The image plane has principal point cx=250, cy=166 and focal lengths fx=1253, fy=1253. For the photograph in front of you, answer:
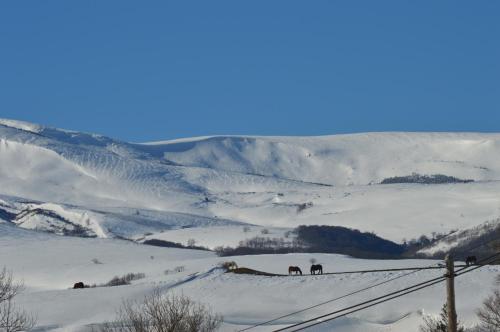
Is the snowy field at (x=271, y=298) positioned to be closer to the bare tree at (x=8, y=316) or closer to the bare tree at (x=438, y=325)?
the bare tree at (x=8, y=316)

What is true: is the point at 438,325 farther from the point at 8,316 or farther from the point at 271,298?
the point at 271,298

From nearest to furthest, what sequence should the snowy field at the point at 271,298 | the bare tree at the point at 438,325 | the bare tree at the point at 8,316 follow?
the bare tree at the point at 8,316 → the bare tree at the point at 438,325 → the snowy field at the point at 271,298

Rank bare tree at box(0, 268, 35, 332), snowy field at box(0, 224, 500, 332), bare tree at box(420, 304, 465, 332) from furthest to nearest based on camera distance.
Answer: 1. snowy field at box(0, 224, 500, 332)
2. bare tree at box(420, 304, 465, 332)
3. bare tree at box(0, 268, 35, 332)

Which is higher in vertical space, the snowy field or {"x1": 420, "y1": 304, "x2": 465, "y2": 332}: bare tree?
Answer: the snowy field

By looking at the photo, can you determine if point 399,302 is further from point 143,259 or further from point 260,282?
point 143,259

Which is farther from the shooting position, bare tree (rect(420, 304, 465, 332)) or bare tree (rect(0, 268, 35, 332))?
bare tree (rect(420, 304, 465, 332))

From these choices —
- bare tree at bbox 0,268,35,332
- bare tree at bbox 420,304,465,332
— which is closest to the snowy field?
bare tree at bbox 0,268,35,332

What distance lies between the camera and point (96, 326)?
68938mm

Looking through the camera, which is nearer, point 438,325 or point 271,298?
point 438,325

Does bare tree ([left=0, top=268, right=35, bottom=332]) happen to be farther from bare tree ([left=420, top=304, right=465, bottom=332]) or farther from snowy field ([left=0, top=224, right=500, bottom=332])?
bare tree ([left=420, top=304, right=465, bottom=332])

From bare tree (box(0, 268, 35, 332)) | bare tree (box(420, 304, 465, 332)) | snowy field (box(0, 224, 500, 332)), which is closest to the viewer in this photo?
bare tree (box(0, 268, 35, 332))

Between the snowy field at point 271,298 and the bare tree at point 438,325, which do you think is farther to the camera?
the snowy field at point 271,298

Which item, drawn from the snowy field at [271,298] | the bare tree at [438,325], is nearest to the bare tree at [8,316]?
the snowy field at [271,298]

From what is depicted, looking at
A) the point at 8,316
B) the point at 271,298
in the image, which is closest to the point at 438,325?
the point at 8,316
